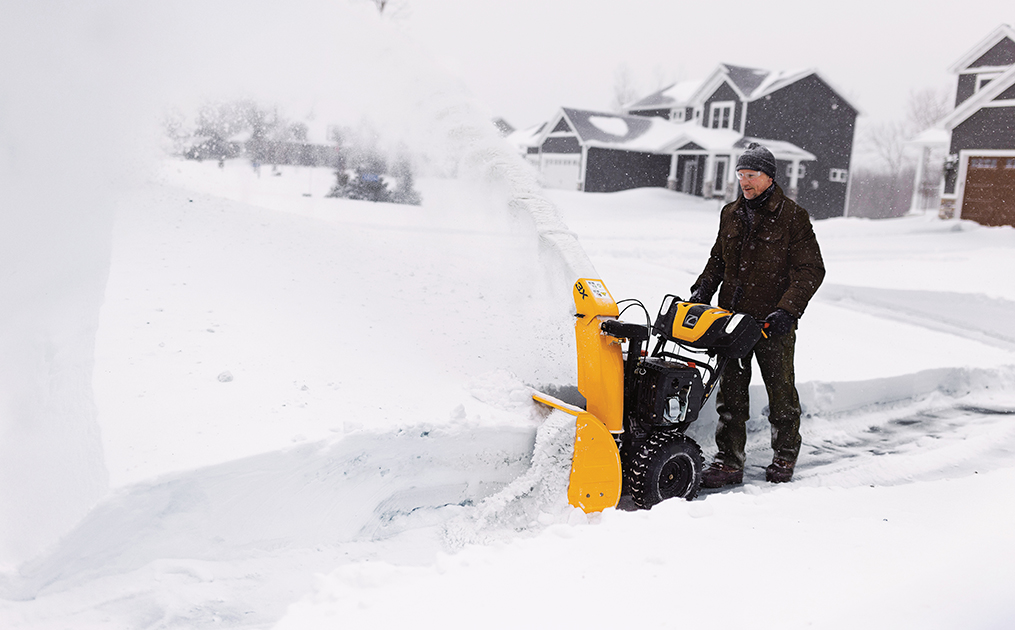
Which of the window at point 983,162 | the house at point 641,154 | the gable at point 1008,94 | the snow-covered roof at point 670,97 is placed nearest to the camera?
the gable at point 1008,94

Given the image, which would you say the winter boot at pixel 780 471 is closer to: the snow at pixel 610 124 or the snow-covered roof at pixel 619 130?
the snow-covered roof at pixel 619 130

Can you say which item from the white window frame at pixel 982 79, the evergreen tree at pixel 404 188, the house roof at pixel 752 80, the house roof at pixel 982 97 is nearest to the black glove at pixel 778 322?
the evergreen tree at pixel 404 188

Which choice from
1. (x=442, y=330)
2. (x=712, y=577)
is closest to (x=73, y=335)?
(x=442, y=330)

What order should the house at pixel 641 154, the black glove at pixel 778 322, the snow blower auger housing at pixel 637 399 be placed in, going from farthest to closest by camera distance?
the house at pixel 641 154 → the black glove at pixel 778 322 → the snow blower auger housing at pixel 637 399

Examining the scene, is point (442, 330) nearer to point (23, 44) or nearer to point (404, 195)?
point (23, 44)

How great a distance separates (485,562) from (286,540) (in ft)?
3.40

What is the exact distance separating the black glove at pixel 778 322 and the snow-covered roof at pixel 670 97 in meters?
28.6

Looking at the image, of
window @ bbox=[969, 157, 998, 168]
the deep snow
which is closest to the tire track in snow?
the deep snow

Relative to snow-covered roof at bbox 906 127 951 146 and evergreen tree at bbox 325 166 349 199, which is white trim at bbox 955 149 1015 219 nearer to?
snow-covered roof at bbox 906 127 951 146

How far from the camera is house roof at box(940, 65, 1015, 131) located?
2028 cm

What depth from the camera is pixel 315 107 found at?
1584 centimetres

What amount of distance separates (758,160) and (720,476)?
1.79 metres

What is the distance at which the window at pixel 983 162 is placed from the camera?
21.0m

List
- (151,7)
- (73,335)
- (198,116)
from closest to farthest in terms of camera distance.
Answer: (73,335)
(151,7)
(198,116)
